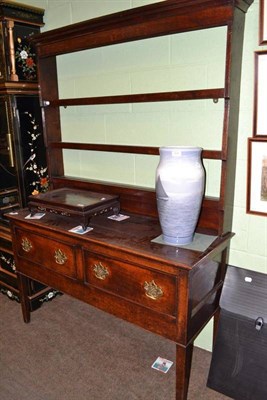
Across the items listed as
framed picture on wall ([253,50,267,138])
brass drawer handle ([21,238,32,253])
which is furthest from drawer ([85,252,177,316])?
A: framed picture on wall ([253,50,267,138])

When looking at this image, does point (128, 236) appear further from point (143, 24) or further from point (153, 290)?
point (143, 24)

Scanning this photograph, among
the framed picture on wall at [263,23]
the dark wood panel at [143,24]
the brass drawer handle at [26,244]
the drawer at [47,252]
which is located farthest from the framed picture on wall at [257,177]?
the brass drawer handle at [26,244]

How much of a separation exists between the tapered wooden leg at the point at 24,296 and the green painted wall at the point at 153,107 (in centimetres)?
85

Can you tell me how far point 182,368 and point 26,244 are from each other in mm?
1185

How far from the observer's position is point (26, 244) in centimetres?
215

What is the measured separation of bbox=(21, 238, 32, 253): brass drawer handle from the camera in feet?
6.98

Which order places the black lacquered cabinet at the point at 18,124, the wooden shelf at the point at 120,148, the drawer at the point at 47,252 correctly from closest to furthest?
the wooden shelf at the point at 120,148 → the drawer at the point at 47,252 → the black lacquered cabinet at the point at 18,124

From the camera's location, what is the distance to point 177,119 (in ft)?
6.31

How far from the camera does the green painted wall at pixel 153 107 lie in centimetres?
175

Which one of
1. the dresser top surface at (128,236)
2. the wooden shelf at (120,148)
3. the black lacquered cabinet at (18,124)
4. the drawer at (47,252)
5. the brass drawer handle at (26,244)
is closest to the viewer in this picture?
the dresser top surface at (128,236)

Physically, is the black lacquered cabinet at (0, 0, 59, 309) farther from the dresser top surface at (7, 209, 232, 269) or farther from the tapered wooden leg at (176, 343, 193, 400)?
the tapered wooden leg at (176, 343, 193, 400)

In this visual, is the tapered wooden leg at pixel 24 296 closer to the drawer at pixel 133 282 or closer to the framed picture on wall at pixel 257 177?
the drawer at pixel 133 282

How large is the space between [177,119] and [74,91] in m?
0.87

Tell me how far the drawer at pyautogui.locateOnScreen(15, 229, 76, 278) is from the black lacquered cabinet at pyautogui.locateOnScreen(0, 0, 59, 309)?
405 mm
